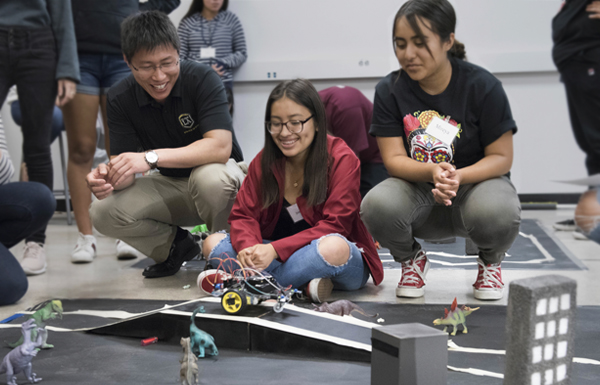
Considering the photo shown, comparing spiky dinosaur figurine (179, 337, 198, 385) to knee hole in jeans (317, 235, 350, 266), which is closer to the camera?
spiky dinosaur figurine (179, 337, 198, 385)

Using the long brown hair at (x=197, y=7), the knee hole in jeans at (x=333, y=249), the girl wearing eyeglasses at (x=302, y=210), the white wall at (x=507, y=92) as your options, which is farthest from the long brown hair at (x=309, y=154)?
the long brown hair at (x=197, y=7)

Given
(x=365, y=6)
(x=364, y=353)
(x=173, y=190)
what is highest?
(x=365, y=6)

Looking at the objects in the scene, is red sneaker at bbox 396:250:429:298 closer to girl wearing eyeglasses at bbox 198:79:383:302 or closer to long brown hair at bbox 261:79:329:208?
girl wearing eyeglasses at bbox 198:79:383:302

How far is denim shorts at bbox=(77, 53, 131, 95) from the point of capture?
253 centimetres

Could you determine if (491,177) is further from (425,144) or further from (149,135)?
(149,135)

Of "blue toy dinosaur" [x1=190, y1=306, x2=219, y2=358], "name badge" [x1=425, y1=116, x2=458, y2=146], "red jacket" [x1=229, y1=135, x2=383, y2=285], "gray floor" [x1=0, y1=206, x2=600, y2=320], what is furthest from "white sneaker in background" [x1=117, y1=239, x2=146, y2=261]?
"name badge" [x1=425, y1=116, x2=458, y2=146]

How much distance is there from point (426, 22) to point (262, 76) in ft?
9.28

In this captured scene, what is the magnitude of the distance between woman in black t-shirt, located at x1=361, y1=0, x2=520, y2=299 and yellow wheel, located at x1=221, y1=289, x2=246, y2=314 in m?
0.54

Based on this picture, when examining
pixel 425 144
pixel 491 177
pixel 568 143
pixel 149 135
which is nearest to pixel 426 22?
pixel 425 144

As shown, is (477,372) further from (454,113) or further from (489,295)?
(454,113)

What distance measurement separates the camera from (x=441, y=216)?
186cm

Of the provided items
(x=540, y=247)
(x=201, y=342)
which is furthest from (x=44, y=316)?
(x=540, y=247)

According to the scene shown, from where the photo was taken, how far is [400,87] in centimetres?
180

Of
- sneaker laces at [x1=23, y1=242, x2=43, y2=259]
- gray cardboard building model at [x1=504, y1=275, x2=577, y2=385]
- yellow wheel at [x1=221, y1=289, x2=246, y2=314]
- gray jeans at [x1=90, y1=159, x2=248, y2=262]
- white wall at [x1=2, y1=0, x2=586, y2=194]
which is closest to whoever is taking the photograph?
gray cardboard building model at [x1=504, y1=275, x2=577, y2=385]
